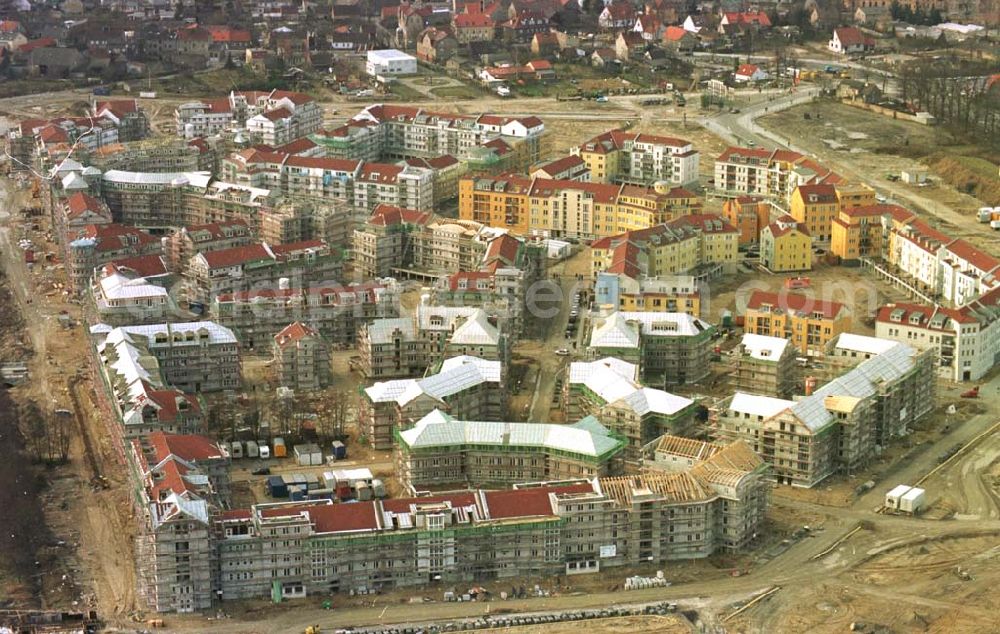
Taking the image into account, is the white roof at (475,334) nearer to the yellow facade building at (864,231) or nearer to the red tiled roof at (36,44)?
the yellow facade building at (864,231)

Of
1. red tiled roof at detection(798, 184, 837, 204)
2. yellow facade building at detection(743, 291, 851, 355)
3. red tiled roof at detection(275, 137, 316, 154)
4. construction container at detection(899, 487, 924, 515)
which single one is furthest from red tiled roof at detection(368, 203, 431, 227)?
construction container at detection(899, 487, 924, 515)

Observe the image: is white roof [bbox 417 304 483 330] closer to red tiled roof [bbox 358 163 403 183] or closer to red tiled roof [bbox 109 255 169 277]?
red tiled roof [bbox 109 255 169 277]

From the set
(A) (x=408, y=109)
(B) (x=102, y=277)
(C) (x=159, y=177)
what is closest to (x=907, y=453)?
(B) (x=102, y=277)

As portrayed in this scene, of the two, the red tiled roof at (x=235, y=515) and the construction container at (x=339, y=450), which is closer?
the red tiled roof at (x=235, y=515)

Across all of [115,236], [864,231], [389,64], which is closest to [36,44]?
[389,64]

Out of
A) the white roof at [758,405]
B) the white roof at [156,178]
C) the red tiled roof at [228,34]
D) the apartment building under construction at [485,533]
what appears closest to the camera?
the apartment building under construction at [485,533]

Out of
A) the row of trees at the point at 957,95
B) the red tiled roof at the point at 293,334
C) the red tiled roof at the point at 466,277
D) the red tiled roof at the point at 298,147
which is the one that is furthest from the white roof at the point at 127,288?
the row of trees at the point at 957,95

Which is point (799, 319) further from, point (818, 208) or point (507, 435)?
point (818, 208)
